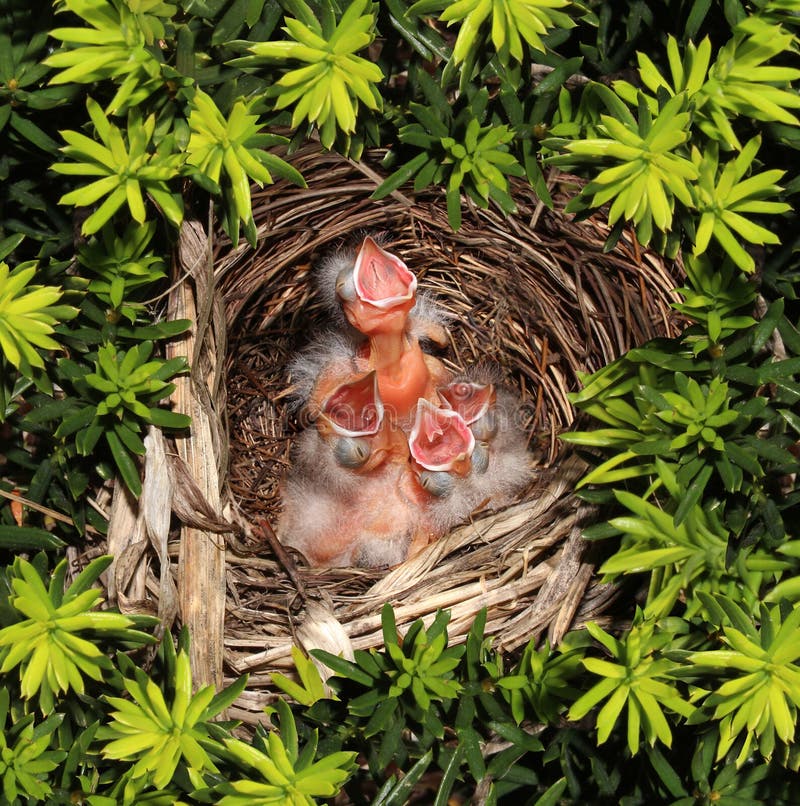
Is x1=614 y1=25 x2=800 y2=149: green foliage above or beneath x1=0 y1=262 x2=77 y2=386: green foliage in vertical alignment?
above

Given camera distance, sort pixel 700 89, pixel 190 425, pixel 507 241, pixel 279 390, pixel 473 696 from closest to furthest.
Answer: pixel 700 89 → pixel 473 696 → pixel 190 425 → pixel 507 241 → pixel 279 390

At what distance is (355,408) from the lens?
1.68m

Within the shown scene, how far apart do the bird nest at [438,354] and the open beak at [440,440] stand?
12 cm

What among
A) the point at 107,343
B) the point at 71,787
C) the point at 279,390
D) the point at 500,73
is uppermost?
the point at 500,73

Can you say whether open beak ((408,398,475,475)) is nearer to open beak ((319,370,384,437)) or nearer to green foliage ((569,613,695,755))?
open beak ((319,370,384,437))

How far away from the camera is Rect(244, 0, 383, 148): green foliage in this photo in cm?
85

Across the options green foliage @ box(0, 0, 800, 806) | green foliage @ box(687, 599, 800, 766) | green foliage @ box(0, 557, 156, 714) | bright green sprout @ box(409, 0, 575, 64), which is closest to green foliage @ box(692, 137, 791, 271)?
green foliage @ box(0, 0, 800, 806)

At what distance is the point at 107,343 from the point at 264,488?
858 mm

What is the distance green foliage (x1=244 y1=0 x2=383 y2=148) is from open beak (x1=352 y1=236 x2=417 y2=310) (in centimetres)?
62

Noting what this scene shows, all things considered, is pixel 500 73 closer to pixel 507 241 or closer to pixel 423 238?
pixel 507 241


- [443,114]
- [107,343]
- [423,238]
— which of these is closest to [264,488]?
[423,238]

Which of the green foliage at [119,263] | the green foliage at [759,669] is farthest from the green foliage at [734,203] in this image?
the green foliage at [119,263]

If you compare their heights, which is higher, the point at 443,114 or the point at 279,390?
the point at 443,114

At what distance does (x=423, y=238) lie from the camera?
5.63 feet
